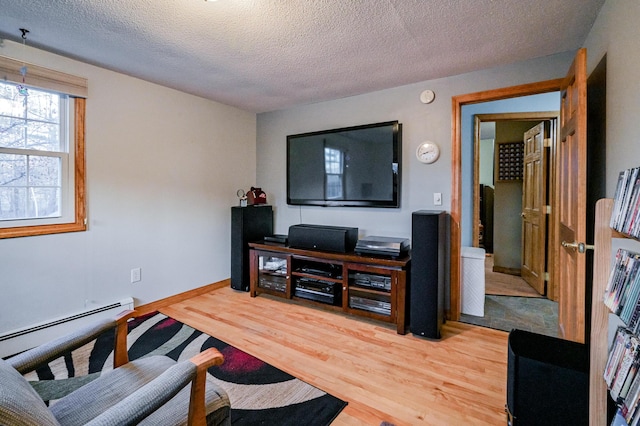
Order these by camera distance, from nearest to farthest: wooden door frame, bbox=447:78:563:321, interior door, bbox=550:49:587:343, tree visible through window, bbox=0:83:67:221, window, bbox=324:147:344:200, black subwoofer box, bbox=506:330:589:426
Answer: black subwoofer box, bbox=506:330:589:426 → interior door, bbox=550:49:587:343 → tree visible through window, bbox=0:83:67:221 → wooden door frame, bbox=447:78:563:321 → window, bbox=324:147:344:200

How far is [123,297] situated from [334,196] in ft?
7.44

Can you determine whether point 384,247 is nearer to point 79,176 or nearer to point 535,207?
point 535,207

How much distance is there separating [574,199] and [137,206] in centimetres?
343

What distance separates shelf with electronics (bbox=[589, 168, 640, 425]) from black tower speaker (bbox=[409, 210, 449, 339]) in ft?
4.26

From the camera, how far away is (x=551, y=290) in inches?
132

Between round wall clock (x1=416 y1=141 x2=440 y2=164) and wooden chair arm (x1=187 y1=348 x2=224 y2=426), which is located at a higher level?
round wall clock (x1=416 y1=141 x2=440 y2=164)

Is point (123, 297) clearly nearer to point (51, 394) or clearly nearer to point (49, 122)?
point (51, 394)

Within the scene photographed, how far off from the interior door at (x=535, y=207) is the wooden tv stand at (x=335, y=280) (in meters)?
2.10

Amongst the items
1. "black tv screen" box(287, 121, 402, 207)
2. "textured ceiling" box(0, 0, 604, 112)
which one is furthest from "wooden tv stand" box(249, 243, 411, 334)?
"textured ceiling" box(0, 0, 604, 112)

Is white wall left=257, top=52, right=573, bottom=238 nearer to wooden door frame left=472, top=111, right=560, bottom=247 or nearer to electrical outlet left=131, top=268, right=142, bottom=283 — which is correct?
wooden door frame left=472, top=111, right=560, bottom=247

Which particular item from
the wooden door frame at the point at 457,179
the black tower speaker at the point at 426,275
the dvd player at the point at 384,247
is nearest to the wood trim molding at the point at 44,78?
the dvd player at the point at 384,247

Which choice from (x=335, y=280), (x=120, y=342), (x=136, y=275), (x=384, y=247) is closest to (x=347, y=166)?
(x=384, y=247)

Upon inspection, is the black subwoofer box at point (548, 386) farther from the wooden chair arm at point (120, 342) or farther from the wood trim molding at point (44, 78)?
the wood trim molding at point (44, 78)

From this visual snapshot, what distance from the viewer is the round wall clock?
2.79m
